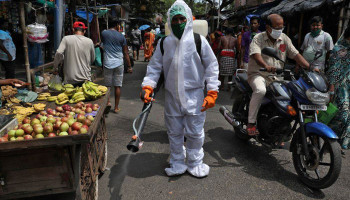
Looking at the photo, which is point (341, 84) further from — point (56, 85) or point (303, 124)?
point (56, 85)

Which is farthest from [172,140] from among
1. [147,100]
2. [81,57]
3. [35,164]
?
[81,57]

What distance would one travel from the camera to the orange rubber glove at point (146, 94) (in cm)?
285

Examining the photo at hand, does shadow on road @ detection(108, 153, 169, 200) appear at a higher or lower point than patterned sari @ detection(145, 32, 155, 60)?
lower

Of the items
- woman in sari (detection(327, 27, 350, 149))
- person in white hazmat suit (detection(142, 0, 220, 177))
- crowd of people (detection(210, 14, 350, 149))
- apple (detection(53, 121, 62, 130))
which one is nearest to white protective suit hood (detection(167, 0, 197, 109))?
person in white hazmat suit (detection(142, 0, 220, 177))

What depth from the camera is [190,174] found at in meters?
3.39

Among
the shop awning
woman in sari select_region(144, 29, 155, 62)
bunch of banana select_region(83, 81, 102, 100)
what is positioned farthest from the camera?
woman in sari select_region(144, 29, 155, 62)

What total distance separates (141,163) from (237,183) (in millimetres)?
1366

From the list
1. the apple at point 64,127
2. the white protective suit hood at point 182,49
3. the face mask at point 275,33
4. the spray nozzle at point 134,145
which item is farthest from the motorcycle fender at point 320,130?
the apple at point 64,127

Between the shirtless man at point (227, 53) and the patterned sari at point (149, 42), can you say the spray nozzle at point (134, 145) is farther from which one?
A: the patterned sari at point (149, 42)

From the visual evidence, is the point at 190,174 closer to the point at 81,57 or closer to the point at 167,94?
the point at 167,94

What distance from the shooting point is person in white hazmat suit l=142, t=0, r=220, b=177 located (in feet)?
9.55

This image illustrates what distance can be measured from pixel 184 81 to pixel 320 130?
1578 millimetres

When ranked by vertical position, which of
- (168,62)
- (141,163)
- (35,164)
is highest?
(168,62)

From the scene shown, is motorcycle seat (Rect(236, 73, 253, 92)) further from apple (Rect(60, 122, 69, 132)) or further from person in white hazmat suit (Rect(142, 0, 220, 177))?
apple (Rect(60, 122, 69, 132))
